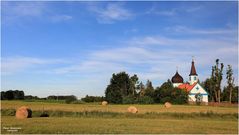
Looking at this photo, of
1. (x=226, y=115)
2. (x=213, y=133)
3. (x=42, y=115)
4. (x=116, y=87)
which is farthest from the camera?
(x=116, y=87)

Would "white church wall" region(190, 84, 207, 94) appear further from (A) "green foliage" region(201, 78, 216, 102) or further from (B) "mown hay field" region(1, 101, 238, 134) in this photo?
(B) "mown hay field" region(1, 101, 238, 134)

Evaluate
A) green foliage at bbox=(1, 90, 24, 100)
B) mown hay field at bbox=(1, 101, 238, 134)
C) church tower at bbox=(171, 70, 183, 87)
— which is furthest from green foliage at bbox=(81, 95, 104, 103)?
mown hay field at bbox=(1, 101, 238, 134)

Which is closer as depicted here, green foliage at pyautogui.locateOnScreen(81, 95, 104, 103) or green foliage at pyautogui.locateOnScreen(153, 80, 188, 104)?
green foliage at pyautogui.locateOnScreen(153, 80, 188, 104)

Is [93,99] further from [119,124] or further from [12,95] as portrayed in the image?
[119,124]

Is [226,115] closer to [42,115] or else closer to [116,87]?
[42,115]

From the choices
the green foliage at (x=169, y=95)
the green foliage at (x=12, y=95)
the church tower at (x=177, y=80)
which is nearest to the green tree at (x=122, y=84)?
the green foliage at (x=169, y=95)

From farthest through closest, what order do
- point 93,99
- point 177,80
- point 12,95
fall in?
1. point 177,80
2. point 12,95
3. point 93,99

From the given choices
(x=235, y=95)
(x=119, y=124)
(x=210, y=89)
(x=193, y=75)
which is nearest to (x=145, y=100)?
(x=210, y=89)

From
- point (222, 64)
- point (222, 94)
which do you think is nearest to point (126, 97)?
point (222, 64)

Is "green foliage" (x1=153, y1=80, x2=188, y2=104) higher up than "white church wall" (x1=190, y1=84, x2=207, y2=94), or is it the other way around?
"white church wall" (x1=190, y1=84, x2=207, y2=94)

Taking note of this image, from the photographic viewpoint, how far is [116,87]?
97.0m

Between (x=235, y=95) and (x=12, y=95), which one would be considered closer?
(x=235, y=95)

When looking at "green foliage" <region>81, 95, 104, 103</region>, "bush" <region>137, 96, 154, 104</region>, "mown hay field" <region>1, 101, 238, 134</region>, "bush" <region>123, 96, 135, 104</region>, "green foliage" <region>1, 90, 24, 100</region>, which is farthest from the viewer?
"green foliage" <region>1, 90, 24, 100</region>

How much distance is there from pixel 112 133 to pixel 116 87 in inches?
3089
